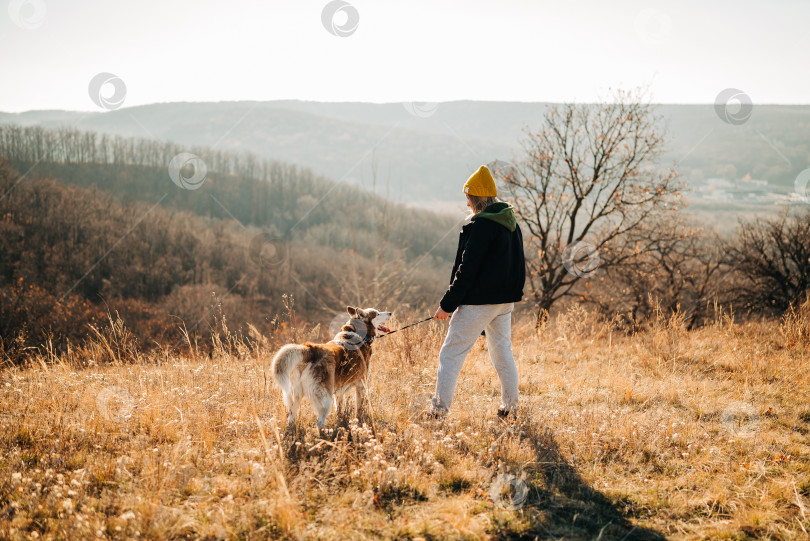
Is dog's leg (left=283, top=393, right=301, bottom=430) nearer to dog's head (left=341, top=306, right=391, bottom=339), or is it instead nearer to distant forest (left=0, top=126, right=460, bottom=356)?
dog's head (left=341, top=306, right=391, bottom=339)

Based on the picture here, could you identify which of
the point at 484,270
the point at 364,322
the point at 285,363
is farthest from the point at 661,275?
the point at 285,363

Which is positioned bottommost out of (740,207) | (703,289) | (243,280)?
(243,280)

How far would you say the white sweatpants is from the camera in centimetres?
413

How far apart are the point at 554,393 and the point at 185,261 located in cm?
6979

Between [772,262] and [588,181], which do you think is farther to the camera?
[772,262]

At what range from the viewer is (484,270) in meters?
4.07

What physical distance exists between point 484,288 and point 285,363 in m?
1.85

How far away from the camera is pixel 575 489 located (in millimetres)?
3393

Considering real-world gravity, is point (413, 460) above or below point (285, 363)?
below

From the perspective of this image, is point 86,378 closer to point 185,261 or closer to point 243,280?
point 243,280

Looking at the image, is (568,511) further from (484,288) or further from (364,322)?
(364,322)

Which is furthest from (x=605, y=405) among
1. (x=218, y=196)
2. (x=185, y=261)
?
(x=218, y=196)

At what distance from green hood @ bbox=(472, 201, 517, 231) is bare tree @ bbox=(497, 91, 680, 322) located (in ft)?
33.1

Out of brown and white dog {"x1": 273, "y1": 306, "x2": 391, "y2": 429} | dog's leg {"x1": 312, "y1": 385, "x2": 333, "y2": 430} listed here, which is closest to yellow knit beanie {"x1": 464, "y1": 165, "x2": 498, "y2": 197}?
brown and white dog {"x1": 273, "y1": 306, "x2": 391, "y2": 429}
